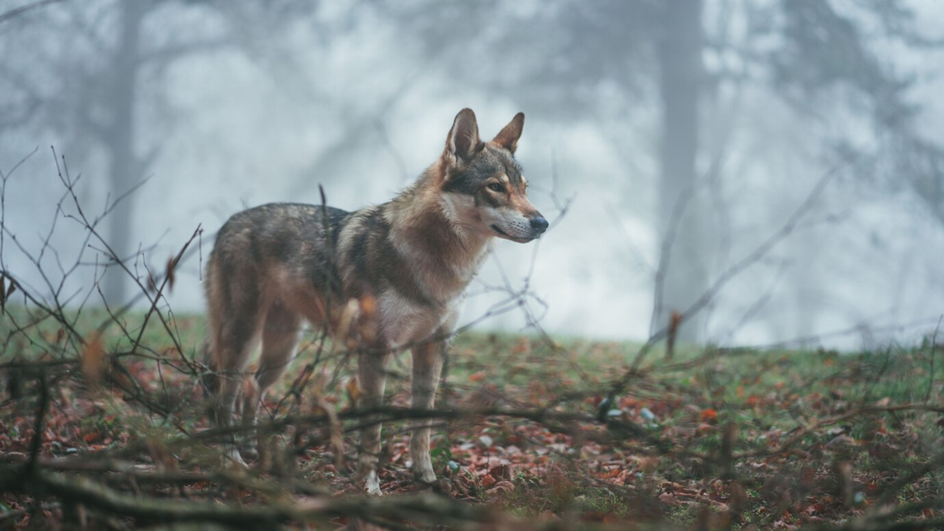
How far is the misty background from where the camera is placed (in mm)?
16000

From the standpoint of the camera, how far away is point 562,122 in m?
18.2

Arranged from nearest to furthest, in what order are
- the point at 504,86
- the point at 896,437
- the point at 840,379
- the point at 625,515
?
the point at 625,515 → the point at 896,437 → the point at 840,379 → the point at 504,86

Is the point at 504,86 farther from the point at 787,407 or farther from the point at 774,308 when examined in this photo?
the point at 787,407

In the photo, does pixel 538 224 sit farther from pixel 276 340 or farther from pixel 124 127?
pixel 124 127

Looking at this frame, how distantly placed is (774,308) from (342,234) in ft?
68.0

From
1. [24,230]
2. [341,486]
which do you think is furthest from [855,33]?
[24,230]

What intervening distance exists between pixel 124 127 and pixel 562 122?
1271 centimetres

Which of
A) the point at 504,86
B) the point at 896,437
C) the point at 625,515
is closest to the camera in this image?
the point at 625,515

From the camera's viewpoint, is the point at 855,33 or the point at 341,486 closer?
the point at 341,486

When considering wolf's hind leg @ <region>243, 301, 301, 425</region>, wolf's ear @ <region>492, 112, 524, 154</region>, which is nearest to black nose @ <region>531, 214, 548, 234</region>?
wolf's ear @ <region>492, 112, 524, 154</region>

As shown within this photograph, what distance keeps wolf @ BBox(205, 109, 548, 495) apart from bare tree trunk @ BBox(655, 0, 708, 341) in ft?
45.7

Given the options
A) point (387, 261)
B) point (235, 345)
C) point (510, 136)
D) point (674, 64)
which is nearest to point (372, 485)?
point (387, 261)

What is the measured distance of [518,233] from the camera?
409 centimetres

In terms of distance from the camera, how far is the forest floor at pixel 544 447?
7.32 ft
